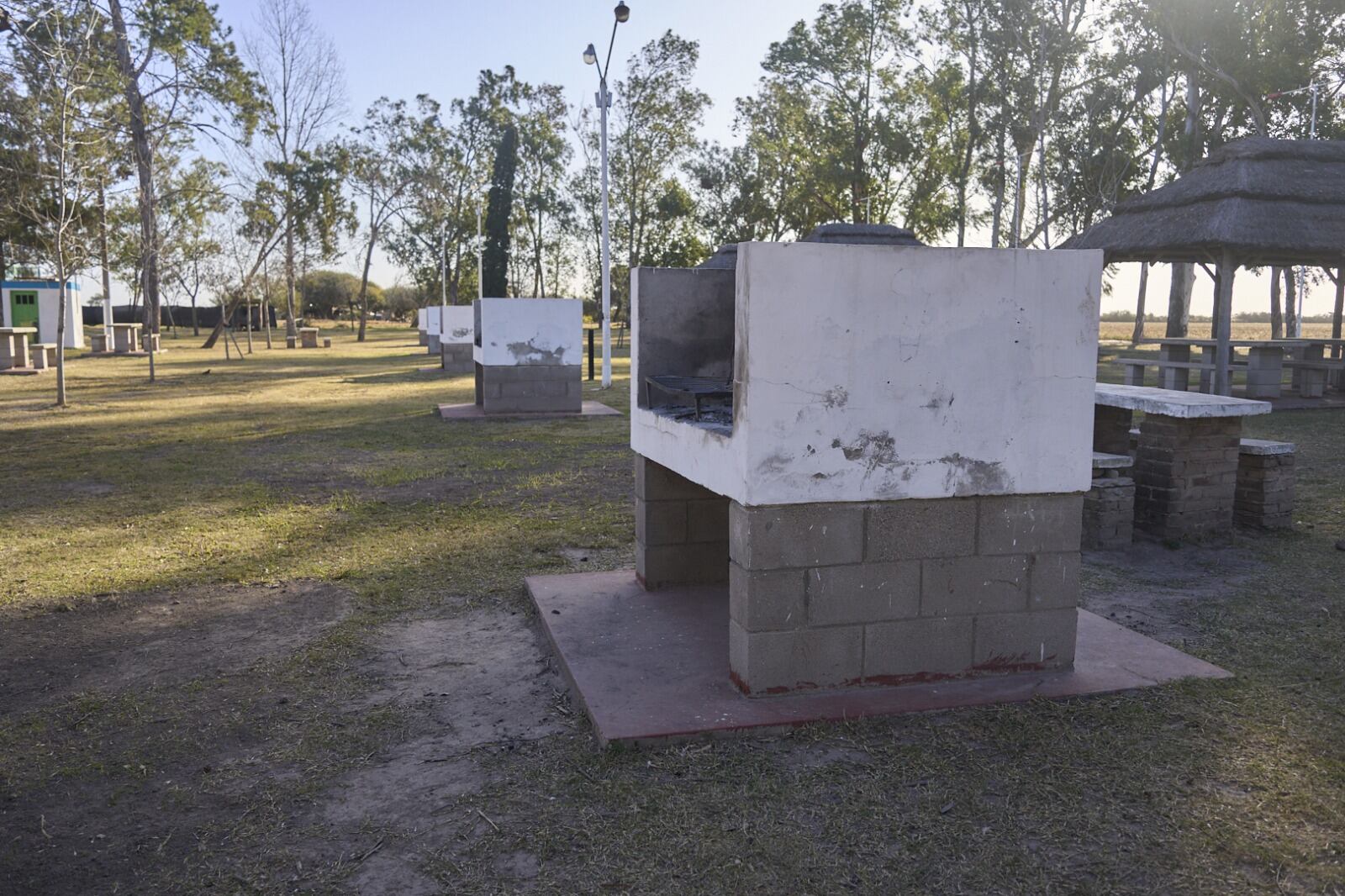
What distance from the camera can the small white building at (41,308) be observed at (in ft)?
111

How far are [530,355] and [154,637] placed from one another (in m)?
9.62

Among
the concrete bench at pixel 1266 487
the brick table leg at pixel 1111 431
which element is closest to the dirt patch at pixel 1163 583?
the concrete bench at pixel 1266 487

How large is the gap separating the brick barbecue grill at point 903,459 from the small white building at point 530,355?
10.2m

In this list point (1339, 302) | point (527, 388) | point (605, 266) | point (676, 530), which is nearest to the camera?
point (676, 530)

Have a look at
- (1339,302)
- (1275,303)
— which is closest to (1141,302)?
(1275,303)

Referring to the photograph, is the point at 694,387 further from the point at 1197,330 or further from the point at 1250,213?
the point at 1197,330

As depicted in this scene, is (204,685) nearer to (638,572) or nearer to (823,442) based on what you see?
(638,572)

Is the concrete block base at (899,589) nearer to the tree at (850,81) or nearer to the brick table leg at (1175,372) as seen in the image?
the brick table leg at (1175,372)

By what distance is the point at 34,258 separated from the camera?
111 ft

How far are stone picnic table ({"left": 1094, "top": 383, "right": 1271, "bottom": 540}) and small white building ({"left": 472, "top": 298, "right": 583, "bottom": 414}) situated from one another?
8.72 m

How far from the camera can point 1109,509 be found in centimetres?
645

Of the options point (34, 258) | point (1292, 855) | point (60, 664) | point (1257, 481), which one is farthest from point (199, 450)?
point (34, 258)

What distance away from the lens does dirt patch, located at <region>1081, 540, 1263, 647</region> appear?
5031 mm

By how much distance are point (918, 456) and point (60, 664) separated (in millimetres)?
3694
